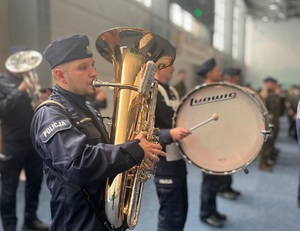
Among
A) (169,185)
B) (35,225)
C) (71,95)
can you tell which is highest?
(71,95)

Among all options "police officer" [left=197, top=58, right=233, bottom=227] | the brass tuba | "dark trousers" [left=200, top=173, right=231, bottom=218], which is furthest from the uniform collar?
"dark trousers" [left=200, top=173, right=231, bottom=218]

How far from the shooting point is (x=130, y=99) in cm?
136

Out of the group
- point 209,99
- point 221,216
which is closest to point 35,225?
point 221,216

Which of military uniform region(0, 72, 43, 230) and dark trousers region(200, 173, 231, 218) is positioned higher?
military uniform region(0, 72, 43, 230)

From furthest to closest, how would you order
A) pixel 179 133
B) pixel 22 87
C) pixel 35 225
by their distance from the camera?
pixel 35 225
pixel 22 87
pixel 179 133

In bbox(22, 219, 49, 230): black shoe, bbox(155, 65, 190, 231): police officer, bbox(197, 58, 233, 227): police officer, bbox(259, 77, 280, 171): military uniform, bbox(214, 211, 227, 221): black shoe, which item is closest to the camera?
bbox(155, 65, 190, 231): police officer

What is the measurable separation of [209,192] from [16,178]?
163 cm

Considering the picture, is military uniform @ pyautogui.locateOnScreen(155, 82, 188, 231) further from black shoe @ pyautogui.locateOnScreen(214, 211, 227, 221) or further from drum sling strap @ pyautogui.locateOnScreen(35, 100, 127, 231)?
black shoe @ pyautogui.locateOnScreen(214, 211, 227, 221)

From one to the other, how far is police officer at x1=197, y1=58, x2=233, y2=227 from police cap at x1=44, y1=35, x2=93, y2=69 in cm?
180

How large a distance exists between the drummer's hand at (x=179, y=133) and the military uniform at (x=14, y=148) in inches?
50.2

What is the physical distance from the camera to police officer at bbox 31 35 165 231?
118cm

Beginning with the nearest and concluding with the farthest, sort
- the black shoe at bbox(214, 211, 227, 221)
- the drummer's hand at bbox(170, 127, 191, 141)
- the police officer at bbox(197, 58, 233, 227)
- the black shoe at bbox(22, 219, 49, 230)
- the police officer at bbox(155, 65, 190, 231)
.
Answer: the drummer's hand at bbox(170, 127, 191, 141) < the police officer at bbox(155, 65, 190, 231) < the black shoe at bbox(22, 219, 49, 230) < the police officer at bbox(197, 58, 233, 227) < the black shoe at bbox(214, 211, 227, 221)

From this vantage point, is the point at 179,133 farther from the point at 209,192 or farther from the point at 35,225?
the point at 35,225

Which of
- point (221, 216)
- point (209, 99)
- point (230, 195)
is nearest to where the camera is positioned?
point (209, 99)
